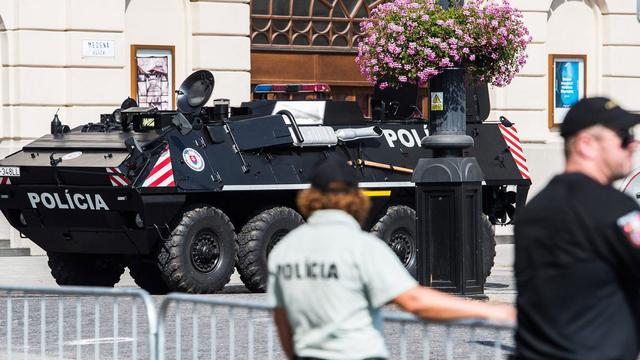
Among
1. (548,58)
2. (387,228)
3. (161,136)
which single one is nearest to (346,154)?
(387,228)

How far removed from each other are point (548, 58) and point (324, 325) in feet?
73.0

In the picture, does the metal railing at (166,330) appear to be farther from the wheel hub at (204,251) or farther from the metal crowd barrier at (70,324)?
the wheel hub at (204,251)

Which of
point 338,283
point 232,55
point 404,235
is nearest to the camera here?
point 338,283

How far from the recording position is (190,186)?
659 inches

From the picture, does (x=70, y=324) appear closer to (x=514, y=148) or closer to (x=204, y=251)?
(x=204, y=251)

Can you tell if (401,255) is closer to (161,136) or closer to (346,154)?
(346,154)

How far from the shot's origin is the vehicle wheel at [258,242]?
17047mm

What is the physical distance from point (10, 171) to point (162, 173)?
176 centimetres

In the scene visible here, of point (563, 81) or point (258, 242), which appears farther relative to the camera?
point (563, 81)

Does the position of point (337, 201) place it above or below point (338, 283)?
above

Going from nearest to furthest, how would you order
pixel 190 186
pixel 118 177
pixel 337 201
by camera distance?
1. pixel 337 201
2. pixel 118 177
3. pixel 190 186

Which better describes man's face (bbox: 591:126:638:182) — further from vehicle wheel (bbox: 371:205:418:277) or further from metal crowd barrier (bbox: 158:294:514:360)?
vehicle wheel (bbox: 371:205:418:277)

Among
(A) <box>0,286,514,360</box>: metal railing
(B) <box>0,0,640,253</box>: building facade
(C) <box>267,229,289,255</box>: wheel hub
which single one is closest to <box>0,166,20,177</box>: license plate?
(C) <box>267,229,289,255</box>: wheel hub

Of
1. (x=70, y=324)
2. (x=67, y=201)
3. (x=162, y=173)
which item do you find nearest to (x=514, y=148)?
(x=162, y=173)
